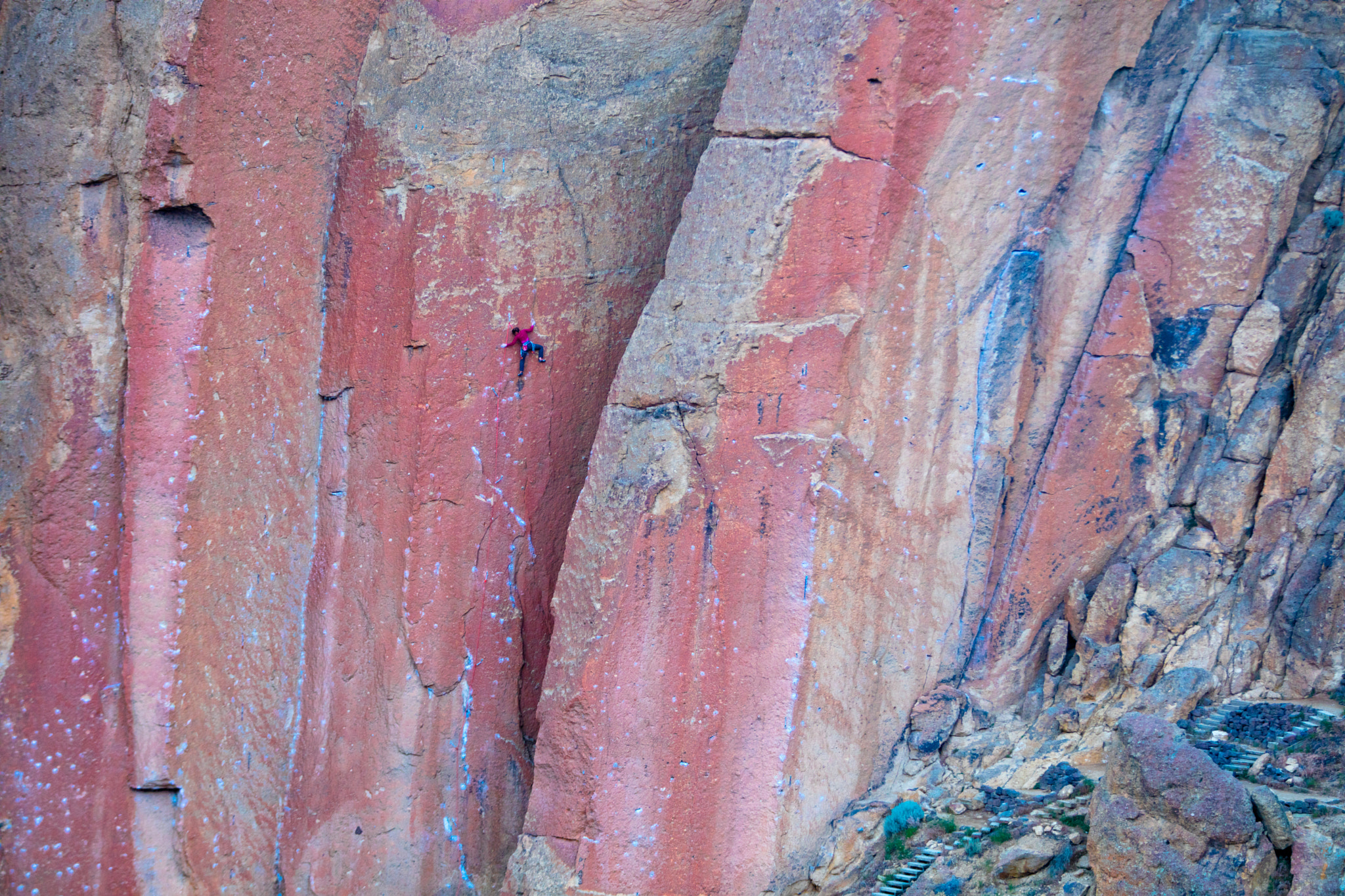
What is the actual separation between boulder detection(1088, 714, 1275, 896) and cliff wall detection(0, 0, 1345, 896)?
44 cm

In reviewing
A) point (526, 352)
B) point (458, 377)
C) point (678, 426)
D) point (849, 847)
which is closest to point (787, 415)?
point (678, 426)

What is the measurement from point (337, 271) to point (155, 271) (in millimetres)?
605

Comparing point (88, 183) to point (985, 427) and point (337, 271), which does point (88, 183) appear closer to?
point (337, 271)

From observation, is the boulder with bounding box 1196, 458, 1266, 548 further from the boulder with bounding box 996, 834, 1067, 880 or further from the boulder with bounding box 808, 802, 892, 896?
the boulder with bounding box 808, 802, 892, 896

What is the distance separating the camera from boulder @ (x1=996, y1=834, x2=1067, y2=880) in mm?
3178

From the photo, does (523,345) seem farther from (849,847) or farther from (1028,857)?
(1028,857)

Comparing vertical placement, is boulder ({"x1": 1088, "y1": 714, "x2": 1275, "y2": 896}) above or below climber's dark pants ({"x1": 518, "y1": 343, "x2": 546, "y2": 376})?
below

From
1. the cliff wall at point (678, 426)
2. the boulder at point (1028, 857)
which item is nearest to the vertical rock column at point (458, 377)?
the cliff wall at point (678, 426)

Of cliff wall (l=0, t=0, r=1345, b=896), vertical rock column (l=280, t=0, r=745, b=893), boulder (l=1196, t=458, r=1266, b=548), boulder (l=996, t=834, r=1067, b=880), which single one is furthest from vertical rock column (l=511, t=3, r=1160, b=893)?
boulder (l=1196, t=458, r=1266, b=548)

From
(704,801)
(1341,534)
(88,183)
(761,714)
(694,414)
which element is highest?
(88,183)

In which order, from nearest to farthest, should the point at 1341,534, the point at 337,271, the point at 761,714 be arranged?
the point at 1341,534, the point at 761,714, the point at 337,271

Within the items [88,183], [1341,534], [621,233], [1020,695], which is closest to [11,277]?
[88,183]

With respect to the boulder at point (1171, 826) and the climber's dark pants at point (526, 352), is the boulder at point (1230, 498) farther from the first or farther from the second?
the climber's dark pants at point (526, 352)

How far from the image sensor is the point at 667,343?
3.56 m
